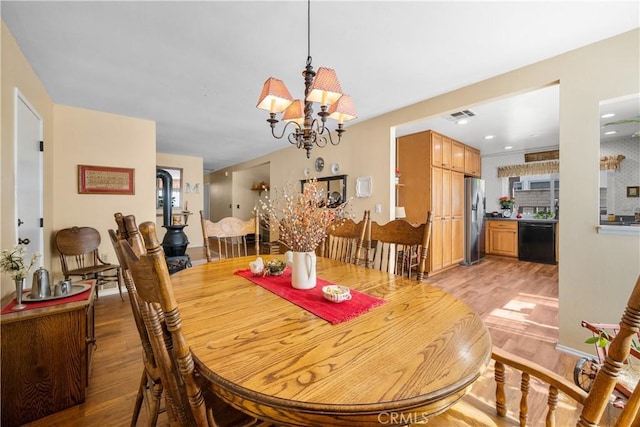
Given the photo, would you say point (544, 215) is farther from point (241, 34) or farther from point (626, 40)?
point (241, 34)

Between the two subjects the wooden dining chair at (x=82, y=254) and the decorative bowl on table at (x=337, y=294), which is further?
the wooden dining chair at (x=82, y=254)

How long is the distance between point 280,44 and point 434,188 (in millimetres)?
3249

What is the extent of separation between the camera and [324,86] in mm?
1478

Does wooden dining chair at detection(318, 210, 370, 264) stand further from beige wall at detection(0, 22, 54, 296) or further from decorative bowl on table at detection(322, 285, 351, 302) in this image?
beige wall at detection(0, 22, 54, 296)

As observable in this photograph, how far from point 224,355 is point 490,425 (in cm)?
93

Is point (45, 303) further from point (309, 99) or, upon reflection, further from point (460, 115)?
point (460, 115)

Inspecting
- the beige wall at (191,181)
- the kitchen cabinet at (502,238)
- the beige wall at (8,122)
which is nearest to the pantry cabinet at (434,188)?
the kitchen cabinet at (502,238)

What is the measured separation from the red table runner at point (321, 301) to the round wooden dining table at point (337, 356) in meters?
0.02

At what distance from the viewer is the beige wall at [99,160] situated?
321 cm

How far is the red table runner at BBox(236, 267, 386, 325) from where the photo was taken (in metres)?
0.98

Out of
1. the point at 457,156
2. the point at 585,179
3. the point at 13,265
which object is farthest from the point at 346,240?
the point at 457,156

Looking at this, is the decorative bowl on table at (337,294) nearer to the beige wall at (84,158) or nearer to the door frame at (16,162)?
the door frame at (16,162)

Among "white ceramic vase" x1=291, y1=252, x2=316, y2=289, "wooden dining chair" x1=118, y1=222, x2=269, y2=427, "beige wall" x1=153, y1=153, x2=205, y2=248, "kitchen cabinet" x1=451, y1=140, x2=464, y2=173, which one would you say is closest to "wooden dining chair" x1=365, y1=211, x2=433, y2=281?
"white ceramic vase" x1=291, y1=252, x2=316, y2=289

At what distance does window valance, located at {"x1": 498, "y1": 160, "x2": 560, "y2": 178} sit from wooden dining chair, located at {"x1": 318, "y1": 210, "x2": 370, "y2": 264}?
19.2ft
